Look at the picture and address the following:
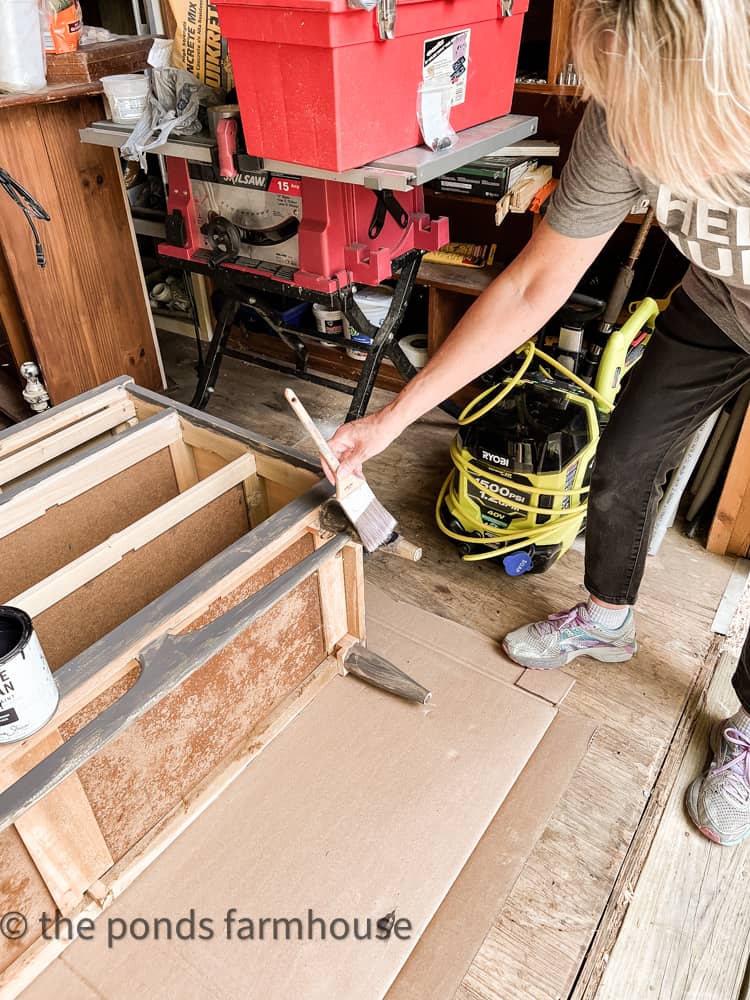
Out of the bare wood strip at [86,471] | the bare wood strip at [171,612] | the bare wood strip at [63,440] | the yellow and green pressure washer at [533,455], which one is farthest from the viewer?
the yellow and green pressure washer at [533,455]

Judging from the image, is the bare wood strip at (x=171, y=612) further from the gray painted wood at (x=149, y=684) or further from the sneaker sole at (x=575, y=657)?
the sneaker sole at (x=575, y=657)

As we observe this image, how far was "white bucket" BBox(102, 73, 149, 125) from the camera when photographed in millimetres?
1649

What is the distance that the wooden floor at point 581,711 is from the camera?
105cm

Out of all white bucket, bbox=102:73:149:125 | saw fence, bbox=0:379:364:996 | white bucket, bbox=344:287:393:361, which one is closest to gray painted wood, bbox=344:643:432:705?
saw fence, bbox=0:379:364:996

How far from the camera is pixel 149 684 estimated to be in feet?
3.08

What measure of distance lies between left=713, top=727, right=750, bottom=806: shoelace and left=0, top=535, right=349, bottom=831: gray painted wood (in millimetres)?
768

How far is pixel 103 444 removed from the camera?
1358 millimetres

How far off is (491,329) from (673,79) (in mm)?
512

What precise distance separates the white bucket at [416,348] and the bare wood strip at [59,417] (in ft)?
3.26

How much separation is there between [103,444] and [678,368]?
1012mm

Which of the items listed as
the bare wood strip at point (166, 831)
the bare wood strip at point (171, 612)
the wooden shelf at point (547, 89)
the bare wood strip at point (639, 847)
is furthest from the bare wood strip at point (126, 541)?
the wooden shelf at point (547, 89)

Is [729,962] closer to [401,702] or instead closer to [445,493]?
[401,702]

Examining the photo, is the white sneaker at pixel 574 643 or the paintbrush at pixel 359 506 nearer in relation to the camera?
the paintbrush at pixel 359 506

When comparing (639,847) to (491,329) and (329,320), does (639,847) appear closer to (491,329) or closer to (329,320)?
(491,329)
